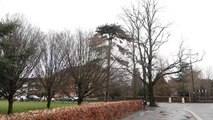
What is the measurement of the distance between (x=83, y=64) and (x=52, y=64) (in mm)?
3820

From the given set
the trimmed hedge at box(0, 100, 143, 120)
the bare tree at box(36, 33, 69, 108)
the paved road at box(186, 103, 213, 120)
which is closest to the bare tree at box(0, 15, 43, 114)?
the bare tree at box(36, 33, 69, 108)

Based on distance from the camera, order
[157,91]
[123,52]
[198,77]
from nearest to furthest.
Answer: [123,52] → [157,91] → [198,77]

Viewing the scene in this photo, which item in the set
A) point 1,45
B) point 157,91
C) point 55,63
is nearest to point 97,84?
→ point 55,63

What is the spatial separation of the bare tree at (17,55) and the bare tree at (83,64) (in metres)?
4.27

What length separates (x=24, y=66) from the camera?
2998 centimetres

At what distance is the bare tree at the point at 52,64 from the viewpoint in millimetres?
36562

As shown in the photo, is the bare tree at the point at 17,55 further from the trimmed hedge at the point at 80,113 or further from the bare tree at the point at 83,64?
the trimmed hedge at the point at 80,113

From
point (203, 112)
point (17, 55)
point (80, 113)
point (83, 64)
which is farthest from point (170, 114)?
point (80, 113)

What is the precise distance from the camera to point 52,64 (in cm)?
3694

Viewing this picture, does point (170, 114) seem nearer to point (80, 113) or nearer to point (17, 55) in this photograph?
point (17, 55)

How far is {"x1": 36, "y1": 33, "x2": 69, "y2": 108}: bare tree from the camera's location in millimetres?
36562

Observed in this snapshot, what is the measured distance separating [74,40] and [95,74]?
469cm

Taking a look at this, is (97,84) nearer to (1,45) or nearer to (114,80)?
(114,80)

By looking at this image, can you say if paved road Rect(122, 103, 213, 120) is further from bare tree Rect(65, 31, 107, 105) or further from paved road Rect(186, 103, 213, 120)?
bare tree Rect(65, 31, 107, 105)
